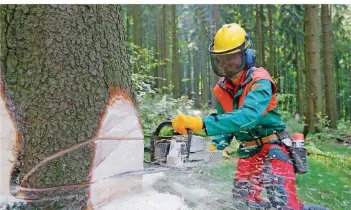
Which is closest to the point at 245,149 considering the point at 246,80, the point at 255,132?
the point at 255,132

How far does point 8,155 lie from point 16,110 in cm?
25

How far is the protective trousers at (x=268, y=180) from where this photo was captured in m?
2.75

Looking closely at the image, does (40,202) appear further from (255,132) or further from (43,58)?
(255,132)

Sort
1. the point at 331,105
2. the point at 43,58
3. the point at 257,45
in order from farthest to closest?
the point at 257,45
the point at 331,105
the point at 43,58

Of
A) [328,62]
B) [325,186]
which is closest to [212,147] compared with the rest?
[325,186]

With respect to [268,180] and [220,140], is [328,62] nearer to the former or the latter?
[220,140]

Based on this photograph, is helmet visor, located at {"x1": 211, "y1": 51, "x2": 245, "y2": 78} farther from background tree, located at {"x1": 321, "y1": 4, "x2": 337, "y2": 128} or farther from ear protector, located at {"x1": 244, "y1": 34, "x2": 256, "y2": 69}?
background tree, located at {"x1": 321, "y1": 4, "x2": 337, "y2": 128}

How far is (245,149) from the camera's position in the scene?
10.00 feet

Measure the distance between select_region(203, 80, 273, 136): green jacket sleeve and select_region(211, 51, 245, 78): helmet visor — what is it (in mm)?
283

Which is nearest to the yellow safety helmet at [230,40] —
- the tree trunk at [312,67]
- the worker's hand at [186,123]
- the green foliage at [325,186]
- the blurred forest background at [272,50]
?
the blurred forest background at [272,50]

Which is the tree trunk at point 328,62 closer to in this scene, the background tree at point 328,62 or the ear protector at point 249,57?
the background tree at point 328,62

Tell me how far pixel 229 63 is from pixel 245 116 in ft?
1.63

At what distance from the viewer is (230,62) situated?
2893 mm

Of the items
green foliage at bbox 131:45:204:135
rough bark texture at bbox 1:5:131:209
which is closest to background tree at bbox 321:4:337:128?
green foliage at bbox 131:45:204:135
